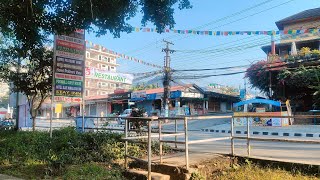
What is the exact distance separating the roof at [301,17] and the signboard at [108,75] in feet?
62.4

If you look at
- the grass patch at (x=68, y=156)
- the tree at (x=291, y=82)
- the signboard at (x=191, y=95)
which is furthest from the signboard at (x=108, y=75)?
the grass patch at (x=68, y=156)

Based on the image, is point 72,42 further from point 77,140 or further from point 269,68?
point 269,68

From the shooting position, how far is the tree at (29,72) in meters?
12.6

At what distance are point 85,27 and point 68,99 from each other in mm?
3319

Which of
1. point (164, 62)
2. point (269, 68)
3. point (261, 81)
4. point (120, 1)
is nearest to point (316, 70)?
point (269, 68)

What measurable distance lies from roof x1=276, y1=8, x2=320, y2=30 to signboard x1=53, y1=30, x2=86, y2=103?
86.6ft

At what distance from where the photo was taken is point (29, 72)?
1288 cm

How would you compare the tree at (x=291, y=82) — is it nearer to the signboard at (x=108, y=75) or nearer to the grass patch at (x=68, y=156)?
the signboard at (x=108, y=75)

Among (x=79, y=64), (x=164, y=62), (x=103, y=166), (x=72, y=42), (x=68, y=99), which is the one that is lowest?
(x=103, y=166)

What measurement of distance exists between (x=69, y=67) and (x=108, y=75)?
2760cm

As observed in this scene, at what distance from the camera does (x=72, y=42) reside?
10.3m

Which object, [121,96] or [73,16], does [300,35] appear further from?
[73,16]

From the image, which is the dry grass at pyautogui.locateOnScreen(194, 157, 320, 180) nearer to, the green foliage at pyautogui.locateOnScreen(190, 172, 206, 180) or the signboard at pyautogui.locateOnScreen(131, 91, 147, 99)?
the green foliage at pyautogui.locateOnScreen(190, 172, 206, 180)

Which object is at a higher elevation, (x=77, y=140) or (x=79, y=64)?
(x=79, y=64)
